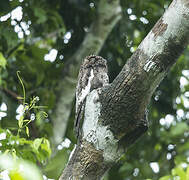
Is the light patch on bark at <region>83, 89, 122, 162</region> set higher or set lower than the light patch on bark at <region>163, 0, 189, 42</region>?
lower

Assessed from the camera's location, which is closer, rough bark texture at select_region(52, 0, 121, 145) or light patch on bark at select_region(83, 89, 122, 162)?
light patch on bark at select_region(83, 89, 122, 162)

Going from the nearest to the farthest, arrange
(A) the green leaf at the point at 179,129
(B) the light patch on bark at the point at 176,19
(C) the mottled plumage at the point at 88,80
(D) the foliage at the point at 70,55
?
(B) the light patch on bark at the point at 176,19 → (C) the mottled plumage at the point at 88,80 → (D) the foliage at the point at 70,55 → (A) the green leaf at the point at 179,129

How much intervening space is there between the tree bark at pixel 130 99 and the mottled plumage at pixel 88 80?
0.12m

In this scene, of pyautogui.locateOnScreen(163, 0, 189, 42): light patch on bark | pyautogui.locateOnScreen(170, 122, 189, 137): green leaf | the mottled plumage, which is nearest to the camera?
pyautogui.locateOnScreen(163, 0, 189, 42): light patch on bark

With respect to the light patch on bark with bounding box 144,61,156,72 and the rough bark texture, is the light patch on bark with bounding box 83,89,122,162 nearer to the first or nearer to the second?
the light patch on bark with bounding box 144,61,156,72

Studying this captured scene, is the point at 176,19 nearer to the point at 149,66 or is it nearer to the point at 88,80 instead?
the point at 149,66

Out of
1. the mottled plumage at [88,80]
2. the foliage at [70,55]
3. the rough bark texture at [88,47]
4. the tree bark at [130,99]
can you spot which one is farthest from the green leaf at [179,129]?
the tree bark at [130,99]

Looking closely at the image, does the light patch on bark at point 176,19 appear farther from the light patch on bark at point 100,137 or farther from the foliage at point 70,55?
the foliage at point 70,55

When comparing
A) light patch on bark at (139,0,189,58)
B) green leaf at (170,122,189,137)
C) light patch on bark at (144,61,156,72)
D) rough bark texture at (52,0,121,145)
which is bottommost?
light patch on bark at (144,61,156,72)

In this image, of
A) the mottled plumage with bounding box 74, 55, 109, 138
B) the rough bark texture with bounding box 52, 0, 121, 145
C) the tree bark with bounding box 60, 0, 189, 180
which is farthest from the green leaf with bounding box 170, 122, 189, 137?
the tree bark with bounding box 60, 0, 189, 180

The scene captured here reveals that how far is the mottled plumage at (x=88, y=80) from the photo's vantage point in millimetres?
1528

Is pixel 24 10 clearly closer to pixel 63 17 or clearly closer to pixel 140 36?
pixel 63 17

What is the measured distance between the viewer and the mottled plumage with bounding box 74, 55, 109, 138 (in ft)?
5.01

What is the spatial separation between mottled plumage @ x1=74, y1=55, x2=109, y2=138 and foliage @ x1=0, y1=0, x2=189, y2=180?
3.72ft
